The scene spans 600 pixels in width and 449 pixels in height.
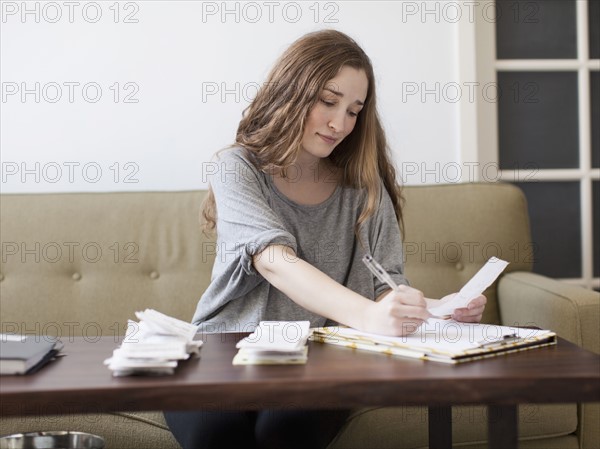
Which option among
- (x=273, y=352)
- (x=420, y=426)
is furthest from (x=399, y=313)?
(x=420, y=426)

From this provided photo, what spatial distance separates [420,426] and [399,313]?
0.47 meters

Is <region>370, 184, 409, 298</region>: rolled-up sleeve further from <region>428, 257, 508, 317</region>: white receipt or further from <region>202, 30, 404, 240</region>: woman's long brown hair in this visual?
<region>428, 257, 508, 317</region>: white receipt

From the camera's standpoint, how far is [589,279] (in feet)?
9.09

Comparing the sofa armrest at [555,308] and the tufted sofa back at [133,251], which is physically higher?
the tufted sofa back at [133,251]

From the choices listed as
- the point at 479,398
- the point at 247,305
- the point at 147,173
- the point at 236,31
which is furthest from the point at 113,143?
the point at 479,398

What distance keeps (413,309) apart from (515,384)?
0.92 feet

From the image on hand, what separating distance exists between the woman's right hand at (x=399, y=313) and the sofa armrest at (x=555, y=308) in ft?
2.15

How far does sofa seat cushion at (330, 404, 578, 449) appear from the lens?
1.63 m

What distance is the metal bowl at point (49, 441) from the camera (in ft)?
4.00

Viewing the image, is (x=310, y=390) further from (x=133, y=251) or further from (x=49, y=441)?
A: (x=133, y=251)

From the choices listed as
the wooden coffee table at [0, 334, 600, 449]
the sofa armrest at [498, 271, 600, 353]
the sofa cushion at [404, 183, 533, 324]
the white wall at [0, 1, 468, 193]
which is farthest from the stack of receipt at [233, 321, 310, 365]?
the white wall at [0, 1, 468, 193]

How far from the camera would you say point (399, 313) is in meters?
1.28

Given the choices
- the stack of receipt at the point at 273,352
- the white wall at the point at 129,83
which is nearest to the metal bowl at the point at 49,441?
the stack of receipt at the point at 273,352

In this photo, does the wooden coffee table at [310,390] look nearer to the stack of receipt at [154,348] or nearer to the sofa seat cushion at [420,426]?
the stack of receipt at [154,348]
